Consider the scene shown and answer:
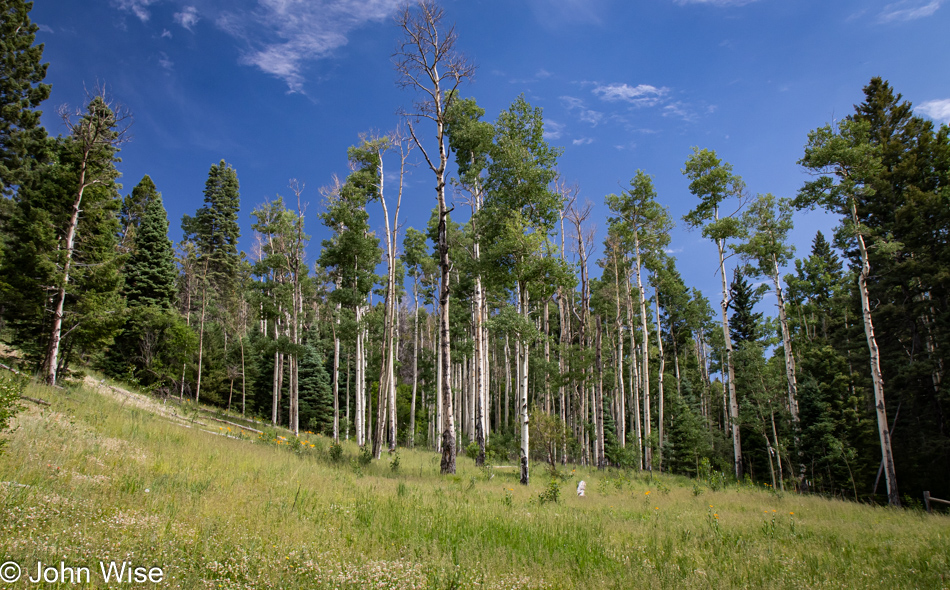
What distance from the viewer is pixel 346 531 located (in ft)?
18.6

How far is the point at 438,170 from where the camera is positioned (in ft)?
49.0

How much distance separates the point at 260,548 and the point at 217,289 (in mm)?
42427

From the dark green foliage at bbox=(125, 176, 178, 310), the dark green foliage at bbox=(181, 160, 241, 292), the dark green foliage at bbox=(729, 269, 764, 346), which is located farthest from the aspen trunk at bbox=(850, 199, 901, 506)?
the dark green foliage at bbox=(181, 160, 241, 292)

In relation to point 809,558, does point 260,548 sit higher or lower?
higher

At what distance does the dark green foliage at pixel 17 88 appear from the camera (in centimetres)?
2306

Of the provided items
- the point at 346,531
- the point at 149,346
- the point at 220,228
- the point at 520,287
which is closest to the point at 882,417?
the point at 520,287

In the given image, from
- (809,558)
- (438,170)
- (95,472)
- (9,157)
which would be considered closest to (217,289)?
(9,157)

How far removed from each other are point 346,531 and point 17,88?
3375 cm

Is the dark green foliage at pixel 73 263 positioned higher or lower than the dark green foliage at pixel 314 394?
Result: higher

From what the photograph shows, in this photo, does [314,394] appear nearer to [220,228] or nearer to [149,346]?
[149,346]

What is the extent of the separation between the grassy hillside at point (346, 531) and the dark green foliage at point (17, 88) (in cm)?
2292

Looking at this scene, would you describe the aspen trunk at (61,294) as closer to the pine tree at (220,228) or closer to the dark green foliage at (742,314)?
the pine tree at (220,228)

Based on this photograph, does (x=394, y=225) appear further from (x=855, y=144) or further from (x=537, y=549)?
(x=855, y=144)

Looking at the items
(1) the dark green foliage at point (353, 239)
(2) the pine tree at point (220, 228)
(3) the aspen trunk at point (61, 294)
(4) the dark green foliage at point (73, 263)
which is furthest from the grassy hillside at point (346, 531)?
(2) the pine tree at point (220, 228)
